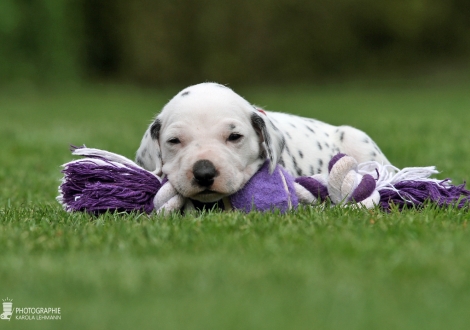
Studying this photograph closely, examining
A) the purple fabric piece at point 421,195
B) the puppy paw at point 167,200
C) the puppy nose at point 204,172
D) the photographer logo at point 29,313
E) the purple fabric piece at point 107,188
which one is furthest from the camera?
the purple fabric piece at point 421,195

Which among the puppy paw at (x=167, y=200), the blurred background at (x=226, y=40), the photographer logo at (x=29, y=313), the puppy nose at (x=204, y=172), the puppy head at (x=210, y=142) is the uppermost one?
the blurred background at (x=226, y=40)

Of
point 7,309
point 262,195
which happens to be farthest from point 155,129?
point 7,309

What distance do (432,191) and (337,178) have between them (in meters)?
0.67

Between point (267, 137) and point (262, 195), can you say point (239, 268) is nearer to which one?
point (262, 195)

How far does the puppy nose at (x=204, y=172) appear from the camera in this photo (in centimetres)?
483

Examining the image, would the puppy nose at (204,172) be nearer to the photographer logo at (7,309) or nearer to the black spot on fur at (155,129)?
the black spot on fur at (155,129)

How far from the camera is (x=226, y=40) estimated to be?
100.0 feet

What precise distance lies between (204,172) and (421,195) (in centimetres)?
167

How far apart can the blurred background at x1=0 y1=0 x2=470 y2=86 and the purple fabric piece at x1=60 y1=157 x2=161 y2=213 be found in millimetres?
20856

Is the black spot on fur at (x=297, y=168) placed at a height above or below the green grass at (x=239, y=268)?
above

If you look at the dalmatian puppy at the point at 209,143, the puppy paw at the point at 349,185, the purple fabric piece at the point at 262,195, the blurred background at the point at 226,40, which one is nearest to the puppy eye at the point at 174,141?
the dalmatian puppy at the point at 209,143

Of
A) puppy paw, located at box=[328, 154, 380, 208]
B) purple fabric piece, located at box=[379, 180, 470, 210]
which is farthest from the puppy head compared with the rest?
purple fabric piece, located at box=[379, 180, 470, 210]

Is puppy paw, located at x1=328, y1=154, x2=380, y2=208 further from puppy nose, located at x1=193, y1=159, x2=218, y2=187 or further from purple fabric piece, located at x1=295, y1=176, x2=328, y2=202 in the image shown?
puppy nose, located at x1=193, y1=159, x2=218, y2=187

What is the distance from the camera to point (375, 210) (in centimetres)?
512
